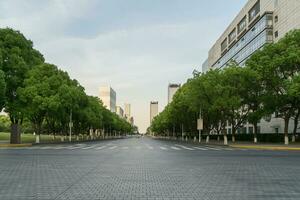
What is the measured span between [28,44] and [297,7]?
4385cm

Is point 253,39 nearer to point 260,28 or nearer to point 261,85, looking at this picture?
point 260,28

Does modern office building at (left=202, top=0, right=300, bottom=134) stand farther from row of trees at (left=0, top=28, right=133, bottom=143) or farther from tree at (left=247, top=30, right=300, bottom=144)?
row of trees at (left=0, top=28, right=133, bottom=143)

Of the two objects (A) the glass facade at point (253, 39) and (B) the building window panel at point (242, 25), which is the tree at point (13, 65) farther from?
(B) the building window panel at point (242, 25)

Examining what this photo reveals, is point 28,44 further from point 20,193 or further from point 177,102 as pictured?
point 20,193

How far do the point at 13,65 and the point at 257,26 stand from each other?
55.4 m

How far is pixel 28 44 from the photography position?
57062 millimetres

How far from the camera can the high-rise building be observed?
7838cm

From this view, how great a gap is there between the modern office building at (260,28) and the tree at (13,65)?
94.8 ft

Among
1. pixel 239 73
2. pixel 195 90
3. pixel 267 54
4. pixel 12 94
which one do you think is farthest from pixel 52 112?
pixel 267 54

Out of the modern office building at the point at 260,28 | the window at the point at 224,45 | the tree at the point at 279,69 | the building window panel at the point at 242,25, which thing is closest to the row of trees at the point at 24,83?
the tree at the point at 279,69

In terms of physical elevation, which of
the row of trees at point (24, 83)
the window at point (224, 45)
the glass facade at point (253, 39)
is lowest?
the row of trees at point (24, 83)

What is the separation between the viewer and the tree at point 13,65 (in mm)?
52969

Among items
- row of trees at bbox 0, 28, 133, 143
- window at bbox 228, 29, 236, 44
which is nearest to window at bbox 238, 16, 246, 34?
window at bbox 228, 29, 236, 44

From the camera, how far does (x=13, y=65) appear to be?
53.3 meters
